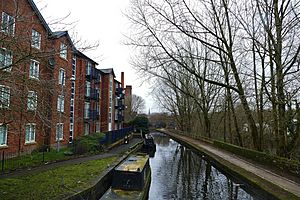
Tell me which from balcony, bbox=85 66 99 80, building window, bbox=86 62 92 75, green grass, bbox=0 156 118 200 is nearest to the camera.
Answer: green grass, bbox=0 156 118 200

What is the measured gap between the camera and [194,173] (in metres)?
17.0

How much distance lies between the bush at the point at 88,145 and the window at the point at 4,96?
1383 centimetres

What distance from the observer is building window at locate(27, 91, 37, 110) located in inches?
239

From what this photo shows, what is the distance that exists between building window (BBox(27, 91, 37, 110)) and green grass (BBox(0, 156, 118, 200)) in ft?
7.31

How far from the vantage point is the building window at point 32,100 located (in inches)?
239

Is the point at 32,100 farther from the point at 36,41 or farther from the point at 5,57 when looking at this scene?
the point at 36,41

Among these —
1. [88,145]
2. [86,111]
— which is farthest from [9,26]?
[86,111]

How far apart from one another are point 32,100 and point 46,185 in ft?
14.3

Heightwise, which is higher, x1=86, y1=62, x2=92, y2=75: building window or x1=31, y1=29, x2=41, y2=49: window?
x1=86, y1=62, x2=92, y2=75: building window

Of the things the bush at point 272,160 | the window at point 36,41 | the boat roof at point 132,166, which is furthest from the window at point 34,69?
the bush at point 272,160

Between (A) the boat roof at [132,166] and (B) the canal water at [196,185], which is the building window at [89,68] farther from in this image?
(A) the boat roof at [132,166]

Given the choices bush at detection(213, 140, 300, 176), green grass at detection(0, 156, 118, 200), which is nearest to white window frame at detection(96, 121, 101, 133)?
bush at detection(213, 140, 300, 176)

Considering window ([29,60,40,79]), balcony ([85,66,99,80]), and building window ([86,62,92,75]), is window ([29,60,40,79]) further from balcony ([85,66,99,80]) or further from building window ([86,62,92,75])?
building window ([86,62,92,75])

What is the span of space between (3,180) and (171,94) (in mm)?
44145
